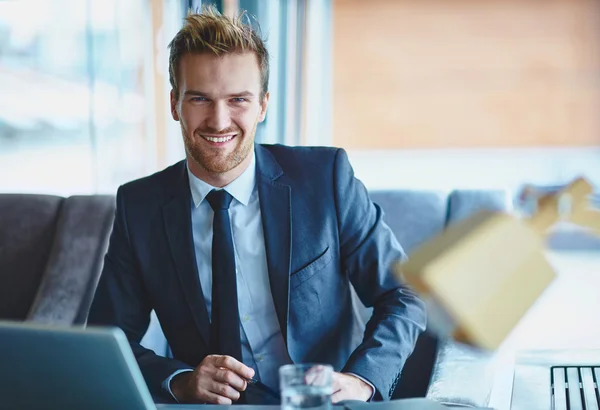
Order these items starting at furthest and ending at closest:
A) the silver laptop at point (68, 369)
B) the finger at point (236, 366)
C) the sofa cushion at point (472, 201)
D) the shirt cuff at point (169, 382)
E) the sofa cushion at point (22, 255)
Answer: the sofa cushion at point (22, 255)
the sofa cushion at point (472, 201)
the shirt cuff at point (169, 382)
the finger at point (236, 366)
the silver laptop at point (68, 369)

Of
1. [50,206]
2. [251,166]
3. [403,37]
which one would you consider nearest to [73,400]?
[251,166]

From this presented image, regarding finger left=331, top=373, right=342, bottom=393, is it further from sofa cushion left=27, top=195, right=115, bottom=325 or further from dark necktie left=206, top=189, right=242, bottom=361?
sofa cushion left=27, top=195, right=115, bottom=325

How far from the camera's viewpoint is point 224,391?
1363 mm

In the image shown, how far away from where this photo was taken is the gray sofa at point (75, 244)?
6.57 ft

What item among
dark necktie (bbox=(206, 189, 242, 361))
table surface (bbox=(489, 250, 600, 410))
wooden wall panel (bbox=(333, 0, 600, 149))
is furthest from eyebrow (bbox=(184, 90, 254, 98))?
wooden wall panel (bbox=(333, 0, 600, 149))

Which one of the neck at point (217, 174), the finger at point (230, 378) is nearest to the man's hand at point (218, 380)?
the finger at point (230, 378)

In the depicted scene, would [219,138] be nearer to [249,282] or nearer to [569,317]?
[249,282]

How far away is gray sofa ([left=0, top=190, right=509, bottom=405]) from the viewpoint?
200 cm

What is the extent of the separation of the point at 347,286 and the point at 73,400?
0.96m

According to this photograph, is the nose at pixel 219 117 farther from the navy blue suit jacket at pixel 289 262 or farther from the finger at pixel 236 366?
the finger at pixel 236 366

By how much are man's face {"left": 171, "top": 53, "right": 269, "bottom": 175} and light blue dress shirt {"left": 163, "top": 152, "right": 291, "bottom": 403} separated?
71 mm

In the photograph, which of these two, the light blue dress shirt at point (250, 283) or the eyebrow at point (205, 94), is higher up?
the eyebrow at point (205, 94)

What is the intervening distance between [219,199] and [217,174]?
63 millimetres

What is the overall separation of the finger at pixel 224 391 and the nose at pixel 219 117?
0.58 meters
